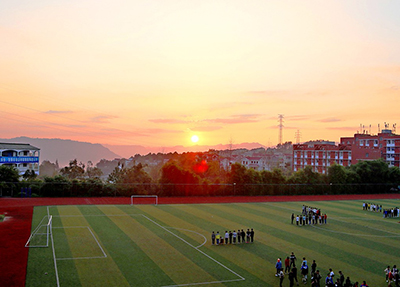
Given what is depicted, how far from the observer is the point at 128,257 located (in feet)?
83.4

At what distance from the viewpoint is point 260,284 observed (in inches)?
826

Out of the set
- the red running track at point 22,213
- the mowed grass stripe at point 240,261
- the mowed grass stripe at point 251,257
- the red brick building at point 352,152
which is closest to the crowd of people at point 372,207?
the red running track at point 22,213

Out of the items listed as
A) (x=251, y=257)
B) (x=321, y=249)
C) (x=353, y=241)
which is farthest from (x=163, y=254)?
(x=353, y=241)

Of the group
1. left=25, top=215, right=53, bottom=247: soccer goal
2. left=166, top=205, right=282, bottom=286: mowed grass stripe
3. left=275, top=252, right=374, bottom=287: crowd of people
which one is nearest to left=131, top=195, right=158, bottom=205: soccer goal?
left=25, top=215, right=53, bottom=247: soccer goal

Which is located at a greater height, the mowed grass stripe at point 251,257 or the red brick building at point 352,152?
the red brick building at point 352,152

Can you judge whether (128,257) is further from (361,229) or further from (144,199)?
(144,199)

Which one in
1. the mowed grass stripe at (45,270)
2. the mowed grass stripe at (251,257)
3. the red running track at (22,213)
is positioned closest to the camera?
the mowed grass stripe at (45,270)

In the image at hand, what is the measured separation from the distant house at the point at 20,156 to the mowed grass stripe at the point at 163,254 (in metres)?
44.1

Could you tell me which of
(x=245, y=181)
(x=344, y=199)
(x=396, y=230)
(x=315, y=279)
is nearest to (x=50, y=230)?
(x=315, y=279)

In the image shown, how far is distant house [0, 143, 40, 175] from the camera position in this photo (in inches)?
2815

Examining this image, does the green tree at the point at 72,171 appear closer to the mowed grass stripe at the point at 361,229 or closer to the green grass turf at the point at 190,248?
the green grass turf at the point at 190,248

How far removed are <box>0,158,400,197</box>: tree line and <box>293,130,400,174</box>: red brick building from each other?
27422mm

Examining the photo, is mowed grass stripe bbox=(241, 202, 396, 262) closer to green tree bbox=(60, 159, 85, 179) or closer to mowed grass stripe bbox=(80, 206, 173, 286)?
mowed grass stripe bbox=(80, 206, 173, 286)

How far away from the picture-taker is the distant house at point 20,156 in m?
71.5
